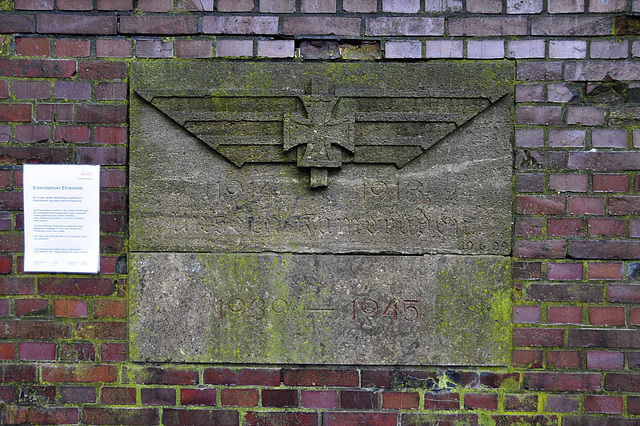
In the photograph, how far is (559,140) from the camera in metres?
1.92

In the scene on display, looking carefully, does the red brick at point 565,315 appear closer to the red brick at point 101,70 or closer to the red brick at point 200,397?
the red brick at point 200,397

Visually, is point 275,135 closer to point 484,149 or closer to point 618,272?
point 484,149

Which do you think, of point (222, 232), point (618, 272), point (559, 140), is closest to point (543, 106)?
point (559, 140)

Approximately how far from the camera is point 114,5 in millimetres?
1940

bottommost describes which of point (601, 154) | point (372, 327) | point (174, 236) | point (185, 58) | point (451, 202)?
point (372, 327)

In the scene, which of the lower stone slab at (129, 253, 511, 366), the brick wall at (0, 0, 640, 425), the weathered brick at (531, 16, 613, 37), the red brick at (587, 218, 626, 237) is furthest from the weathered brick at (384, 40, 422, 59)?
the red brick at (587, 218, 626, 237)

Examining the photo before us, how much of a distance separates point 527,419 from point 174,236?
5.79ft

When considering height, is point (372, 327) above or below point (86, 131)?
below

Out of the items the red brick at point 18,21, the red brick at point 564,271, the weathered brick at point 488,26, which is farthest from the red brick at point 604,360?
the red brick at point 18,21

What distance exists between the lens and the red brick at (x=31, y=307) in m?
1.97

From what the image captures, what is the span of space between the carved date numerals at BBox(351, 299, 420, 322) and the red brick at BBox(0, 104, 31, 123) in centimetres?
167

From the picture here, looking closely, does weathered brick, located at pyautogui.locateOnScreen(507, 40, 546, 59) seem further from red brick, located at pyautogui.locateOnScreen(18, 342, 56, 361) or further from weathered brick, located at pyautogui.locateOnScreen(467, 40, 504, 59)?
red brick, located at pyautogui.locateOnScreen(18, 342, 56, 361)

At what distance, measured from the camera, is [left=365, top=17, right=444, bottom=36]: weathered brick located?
1.92 m

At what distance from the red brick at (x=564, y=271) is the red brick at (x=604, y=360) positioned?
34cm
